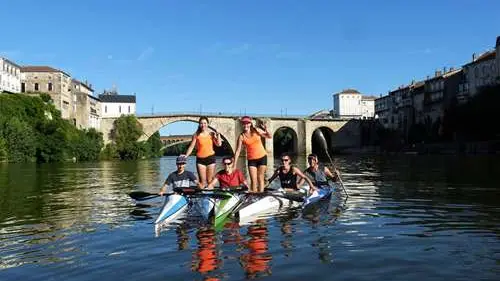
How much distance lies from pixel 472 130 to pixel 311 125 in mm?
44225

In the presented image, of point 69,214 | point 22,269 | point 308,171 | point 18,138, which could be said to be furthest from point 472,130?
point 22,269

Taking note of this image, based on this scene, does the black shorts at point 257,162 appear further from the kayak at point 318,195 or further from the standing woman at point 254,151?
the kayak at point 318,195

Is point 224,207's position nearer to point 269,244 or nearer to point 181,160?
point 181,160

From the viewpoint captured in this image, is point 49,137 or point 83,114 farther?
point 83,114

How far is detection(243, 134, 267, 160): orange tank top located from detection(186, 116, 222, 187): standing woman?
78 centimetres

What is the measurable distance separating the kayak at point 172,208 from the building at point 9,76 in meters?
93.7

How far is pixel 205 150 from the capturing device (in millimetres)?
15281

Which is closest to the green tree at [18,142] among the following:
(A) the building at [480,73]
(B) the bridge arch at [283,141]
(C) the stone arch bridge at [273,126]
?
(C) the stone arch bridge at [273,126]

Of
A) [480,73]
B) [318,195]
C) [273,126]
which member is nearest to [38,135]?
[273,126]

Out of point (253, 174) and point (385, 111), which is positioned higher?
point (385, 111)

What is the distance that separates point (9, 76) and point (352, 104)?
123 meters

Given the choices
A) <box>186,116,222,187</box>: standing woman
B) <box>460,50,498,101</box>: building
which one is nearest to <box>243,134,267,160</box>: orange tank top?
<box>186,116,222,187</box>: standing woman

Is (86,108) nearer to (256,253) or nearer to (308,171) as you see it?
(308,171)

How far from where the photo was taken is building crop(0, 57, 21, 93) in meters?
98.7
